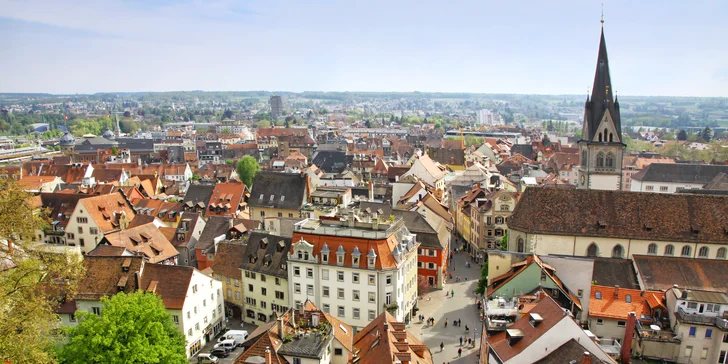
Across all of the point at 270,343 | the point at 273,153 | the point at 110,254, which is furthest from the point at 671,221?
the point at 273,153

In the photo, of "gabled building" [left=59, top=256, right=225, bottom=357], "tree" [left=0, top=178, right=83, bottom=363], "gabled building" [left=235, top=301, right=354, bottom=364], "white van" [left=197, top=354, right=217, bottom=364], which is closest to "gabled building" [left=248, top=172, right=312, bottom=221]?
"gabled building" [left=59, top=256, right=225, bottom=357]

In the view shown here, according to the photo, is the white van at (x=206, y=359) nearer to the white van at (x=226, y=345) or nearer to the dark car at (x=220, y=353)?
the dark car at (x=220, y=353)

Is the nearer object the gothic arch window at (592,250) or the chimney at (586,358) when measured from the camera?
the chimney at (586,358)

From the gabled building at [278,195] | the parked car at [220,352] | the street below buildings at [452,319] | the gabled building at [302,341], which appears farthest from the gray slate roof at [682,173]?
the parked car at [220,352]

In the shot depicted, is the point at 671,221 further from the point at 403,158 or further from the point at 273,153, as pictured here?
the point at 273,153

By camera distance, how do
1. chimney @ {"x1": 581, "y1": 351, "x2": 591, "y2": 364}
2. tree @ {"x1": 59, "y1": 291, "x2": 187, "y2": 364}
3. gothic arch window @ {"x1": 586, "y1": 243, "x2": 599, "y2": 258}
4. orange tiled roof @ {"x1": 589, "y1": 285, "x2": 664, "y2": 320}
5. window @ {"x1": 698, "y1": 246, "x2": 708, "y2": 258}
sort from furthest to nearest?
gothic arch window @ {"x1": 586, "y1": 243, "x2": 599, "y2": 258}, window @ {"x1": 698, "y1": 246, "x2": 708, "y2": 258}, orange tiled roof @ {"x1": 589, "y1": 285, "x2": 664, "y2": 320}, tree @ {"x1": 59, "y1": 291, "x2": 187, "y2": 364}, chimney @ {"x1": 581, "y1": 351, "x2": 591, "y2": 364}

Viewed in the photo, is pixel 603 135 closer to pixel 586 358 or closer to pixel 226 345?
pixel 586 358

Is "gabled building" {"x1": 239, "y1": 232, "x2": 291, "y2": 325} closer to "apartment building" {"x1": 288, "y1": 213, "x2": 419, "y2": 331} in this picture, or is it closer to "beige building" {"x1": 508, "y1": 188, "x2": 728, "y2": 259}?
"apartment building" {"x1": 288, "y1": 213, "x2": 419, "y2": 331}
